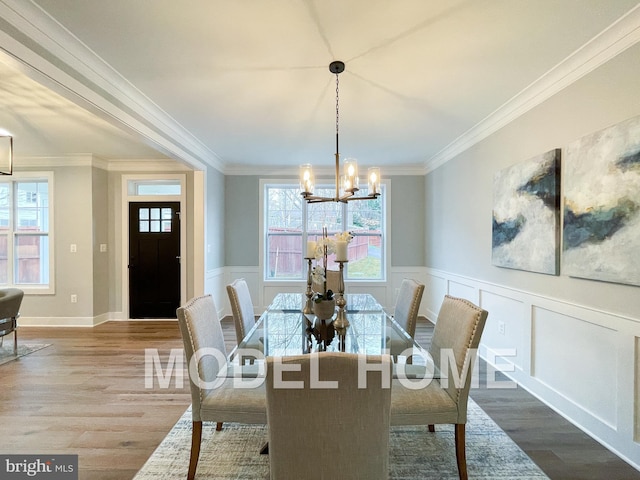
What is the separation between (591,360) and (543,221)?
1.00 m

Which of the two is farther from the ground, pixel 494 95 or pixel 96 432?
pixel 494 95

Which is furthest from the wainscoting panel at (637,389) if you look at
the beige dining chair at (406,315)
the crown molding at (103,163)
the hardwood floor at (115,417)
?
the crown molding at (103,163)

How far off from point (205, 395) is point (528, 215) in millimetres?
2701

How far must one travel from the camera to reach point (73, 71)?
198 centimetres

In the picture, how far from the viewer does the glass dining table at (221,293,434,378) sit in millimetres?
1784

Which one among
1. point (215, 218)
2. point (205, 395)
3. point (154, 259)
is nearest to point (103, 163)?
point (154, 259)

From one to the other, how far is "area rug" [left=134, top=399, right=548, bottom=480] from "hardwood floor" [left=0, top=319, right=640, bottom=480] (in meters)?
0.10

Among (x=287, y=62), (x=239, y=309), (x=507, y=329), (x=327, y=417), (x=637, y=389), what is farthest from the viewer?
(x=507, y=329)

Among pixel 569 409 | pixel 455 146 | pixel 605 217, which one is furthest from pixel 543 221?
pixel 455 146

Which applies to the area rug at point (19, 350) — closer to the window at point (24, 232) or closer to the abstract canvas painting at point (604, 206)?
the window at point (24, 232)

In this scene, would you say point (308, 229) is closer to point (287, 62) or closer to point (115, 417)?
point (287, 62)

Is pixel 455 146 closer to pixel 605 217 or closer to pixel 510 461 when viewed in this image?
pixel 605 217

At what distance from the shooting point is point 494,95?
262 cm

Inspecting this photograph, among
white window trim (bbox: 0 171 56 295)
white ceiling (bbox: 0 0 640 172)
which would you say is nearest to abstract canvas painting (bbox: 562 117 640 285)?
white ceiling (bbox: 0 0 640 172)
